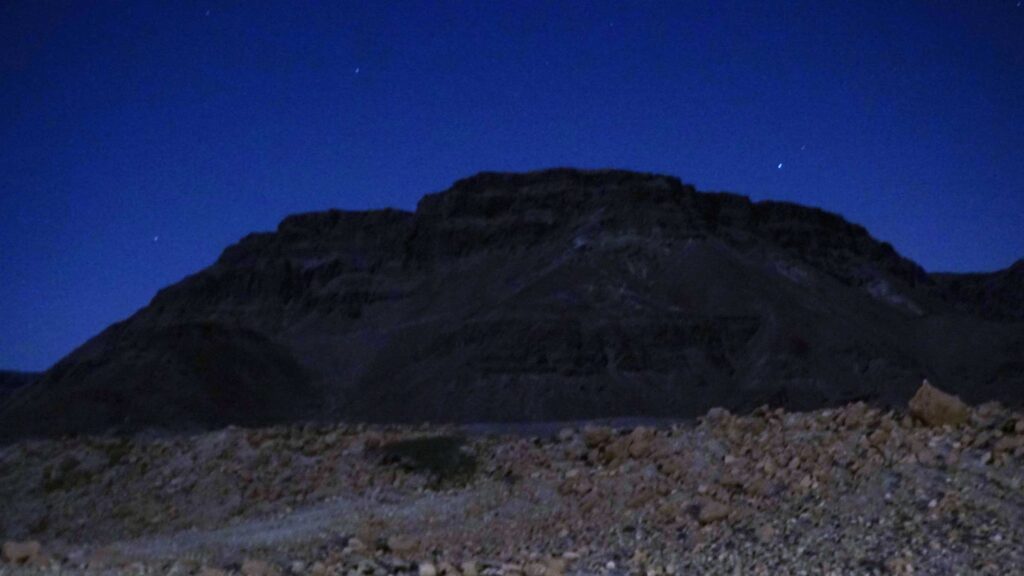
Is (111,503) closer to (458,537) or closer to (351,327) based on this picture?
(458,537)

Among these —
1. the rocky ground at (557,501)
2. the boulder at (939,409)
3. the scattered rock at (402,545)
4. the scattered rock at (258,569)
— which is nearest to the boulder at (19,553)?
the rocky ground at (557,501)

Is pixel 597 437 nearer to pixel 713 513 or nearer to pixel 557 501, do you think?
pixel 557 501

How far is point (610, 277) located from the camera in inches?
3031

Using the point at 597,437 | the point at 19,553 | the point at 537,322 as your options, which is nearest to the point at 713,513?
the point at 597,437

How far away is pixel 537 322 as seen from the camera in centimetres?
7100

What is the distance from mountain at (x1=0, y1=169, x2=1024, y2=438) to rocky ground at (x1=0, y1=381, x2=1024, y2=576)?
152ft

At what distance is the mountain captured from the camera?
213 feet

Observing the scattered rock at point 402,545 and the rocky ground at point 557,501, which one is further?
the scattered rock at point 402,545

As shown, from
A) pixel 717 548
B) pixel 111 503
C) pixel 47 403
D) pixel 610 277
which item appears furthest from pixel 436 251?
pixel 717 548

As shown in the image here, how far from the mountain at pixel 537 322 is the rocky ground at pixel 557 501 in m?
46.4

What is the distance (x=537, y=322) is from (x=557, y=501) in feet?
196

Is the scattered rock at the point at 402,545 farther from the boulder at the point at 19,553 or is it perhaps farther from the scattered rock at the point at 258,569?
the boulder at the point at 19,553

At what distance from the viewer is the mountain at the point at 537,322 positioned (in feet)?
213

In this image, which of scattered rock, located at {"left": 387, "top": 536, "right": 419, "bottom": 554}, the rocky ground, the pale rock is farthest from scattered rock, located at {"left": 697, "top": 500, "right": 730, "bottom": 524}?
the pale rock
